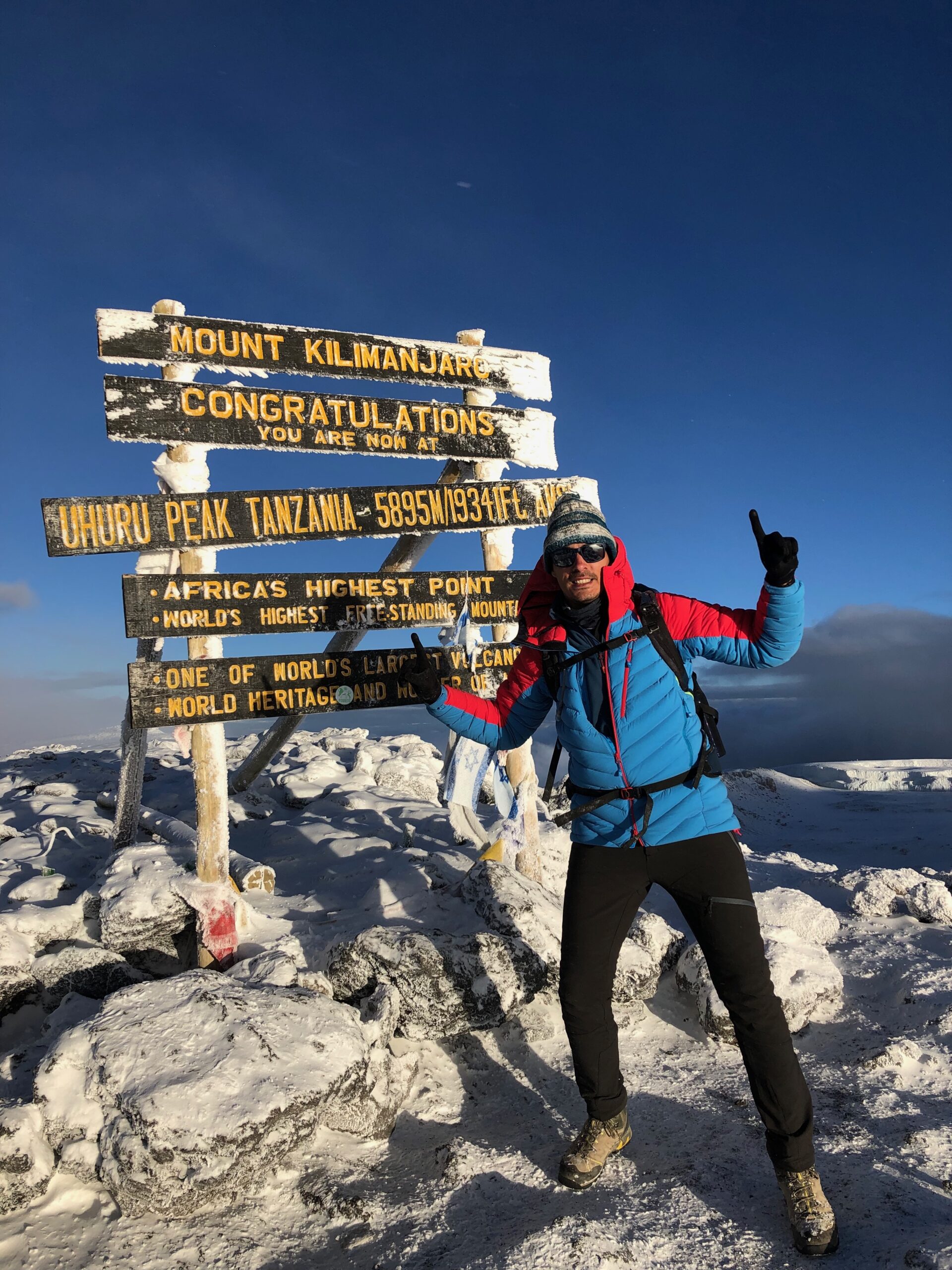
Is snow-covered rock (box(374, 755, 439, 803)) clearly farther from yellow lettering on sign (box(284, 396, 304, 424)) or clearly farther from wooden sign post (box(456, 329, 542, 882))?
yellow lettering on sign (box(284, 396, 304, 424))

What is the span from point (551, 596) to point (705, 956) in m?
1.75

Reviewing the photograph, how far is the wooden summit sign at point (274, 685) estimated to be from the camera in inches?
188

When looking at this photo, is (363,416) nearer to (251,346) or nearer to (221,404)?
(251,346)

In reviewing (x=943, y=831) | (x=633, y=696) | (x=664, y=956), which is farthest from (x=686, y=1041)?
(x=943, y=831)

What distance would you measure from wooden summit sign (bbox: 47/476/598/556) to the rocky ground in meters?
2.43

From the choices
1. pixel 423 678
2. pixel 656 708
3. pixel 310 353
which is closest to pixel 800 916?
pixel 656 708

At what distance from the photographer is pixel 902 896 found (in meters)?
5.82

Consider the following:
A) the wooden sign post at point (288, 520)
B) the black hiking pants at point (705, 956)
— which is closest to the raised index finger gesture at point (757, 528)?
the black hiking pants at point (705, 956)

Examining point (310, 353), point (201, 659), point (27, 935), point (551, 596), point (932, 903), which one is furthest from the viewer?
point (932, 903)

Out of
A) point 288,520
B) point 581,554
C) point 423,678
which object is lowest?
point 423,678

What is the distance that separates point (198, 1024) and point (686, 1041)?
2.88m

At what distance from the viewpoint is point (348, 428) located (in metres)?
5.44

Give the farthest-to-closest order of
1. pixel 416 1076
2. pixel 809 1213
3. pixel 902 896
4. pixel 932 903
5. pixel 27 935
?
pixel 902 896
pixel 932 903
pixel 27 935
pixel 416 1076
pixel 809 1213

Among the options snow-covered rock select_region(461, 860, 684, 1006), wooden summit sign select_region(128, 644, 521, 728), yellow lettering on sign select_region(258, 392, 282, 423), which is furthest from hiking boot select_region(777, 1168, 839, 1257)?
yellow lettering on sign select_region(258, 392, 282, 423)
